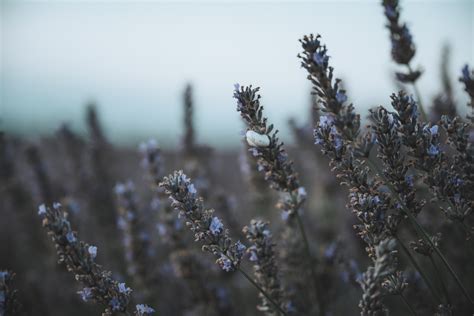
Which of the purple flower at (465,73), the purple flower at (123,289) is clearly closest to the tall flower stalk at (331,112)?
the purple flower at (465,73)

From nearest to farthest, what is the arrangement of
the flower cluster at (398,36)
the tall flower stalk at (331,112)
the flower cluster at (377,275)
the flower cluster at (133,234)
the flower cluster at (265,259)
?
the flower cluster at (377,275) → the tall flower stalk at (331,112) → the flower cluster at (265,259) → the flower cluster at (398,36) → the flower cluster at (133,234)

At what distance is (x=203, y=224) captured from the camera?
2.26m

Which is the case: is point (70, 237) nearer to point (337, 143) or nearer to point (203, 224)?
point (203, 224)

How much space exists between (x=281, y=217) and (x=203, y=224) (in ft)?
4.81

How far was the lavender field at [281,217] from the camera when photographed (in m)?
2.21

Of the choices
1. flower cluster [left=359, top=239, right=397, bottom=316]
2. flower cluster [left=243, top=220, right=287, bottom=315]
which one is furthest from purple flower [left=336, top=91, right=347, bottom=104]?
flower cluster [left=243, top=220, right=287, bottom=315]

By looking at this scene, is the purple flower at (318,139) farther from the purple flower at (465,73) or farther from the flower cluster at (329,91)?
the purple flower at (465,73)

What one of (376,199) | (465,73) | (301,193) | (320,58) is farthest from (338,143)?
(465,73)

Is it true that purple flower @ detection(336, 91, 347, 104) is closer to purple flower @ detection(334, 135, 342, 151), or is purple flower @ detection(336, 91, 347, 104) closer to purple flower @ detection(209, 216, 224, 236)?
purple flower @ detection(334, 135, 342, 151)

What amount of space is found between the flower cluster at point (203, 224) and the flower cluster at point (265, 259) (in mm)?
204

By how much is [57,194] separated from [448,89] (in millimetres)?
5475

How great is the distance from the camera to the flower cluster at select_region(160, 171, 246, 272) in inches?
88.7

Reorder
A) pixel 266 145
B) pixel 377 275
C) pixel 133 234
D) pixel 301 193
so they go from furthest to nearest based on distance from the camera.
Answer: pixel 133 234 → pixel 301 193 → pixel 266 145 → pixel 377 275

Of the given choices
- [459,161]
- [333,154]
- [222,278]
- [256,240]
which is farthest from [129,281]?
[459,161]
